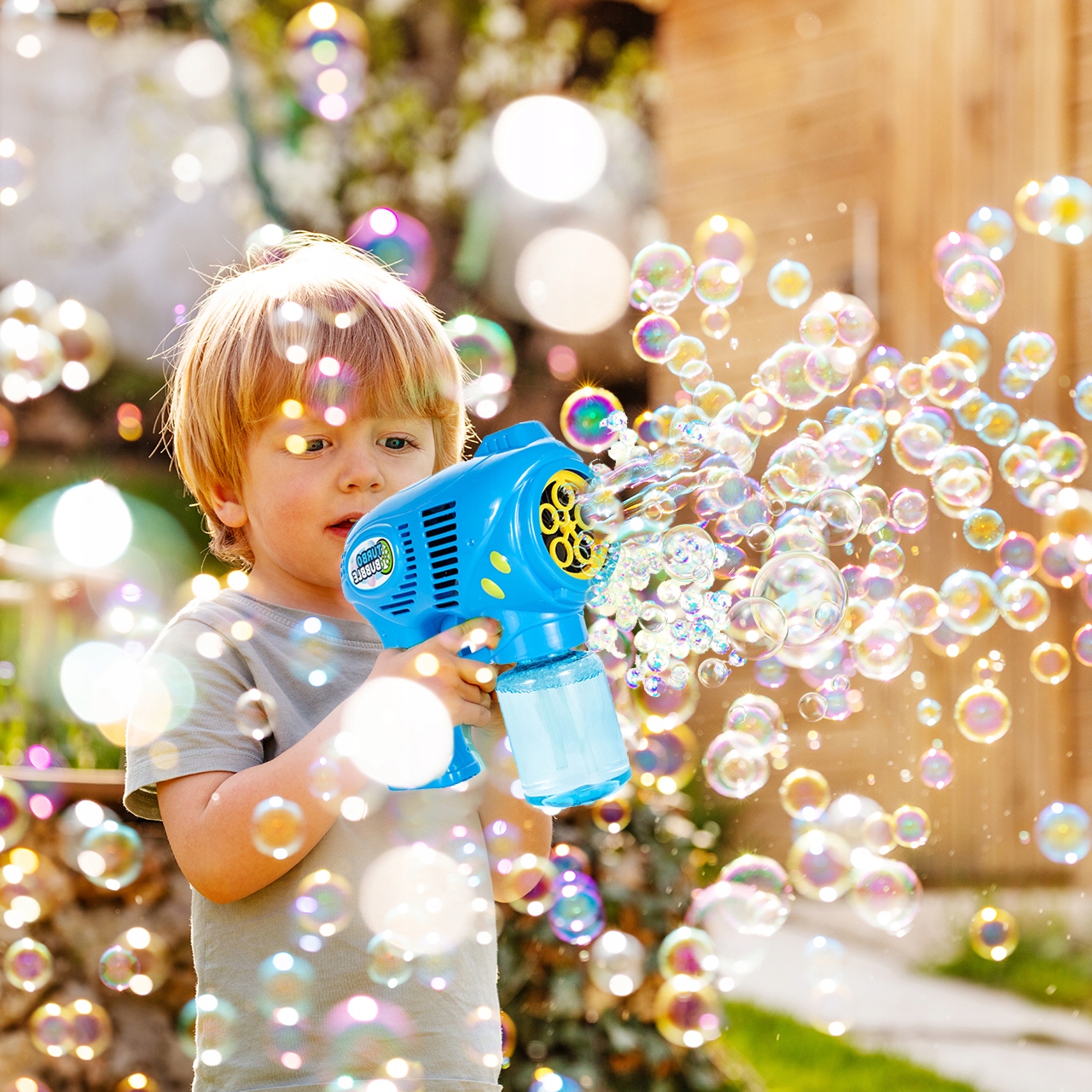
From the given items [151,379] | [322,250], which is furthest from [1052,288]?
[151,379]

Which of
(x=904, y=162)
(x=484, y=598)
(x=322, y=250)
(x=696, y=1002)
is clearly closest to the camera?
(x=484, y=598)

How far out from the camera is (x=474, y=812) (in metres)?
1.47

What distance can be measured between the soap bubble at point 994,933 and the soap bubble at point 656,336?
1.32 metres

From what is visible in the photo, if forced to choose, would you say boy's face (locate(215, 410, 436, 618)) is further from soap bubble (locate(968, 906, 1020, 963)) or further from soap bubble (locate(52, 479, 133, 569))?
soap bubble (locate(52, 479, 133, 569))

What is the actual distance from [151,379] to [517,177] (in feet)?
6.65

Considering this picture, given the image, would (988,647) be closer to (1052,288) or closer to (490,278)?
(1052,288)

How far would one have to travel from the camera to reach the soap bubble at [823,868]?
2.20m

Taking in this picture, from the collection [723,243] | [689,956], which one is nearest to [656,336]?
[723,243]

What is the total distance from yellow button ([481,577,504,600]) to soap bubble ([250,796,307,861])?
0.99 ft

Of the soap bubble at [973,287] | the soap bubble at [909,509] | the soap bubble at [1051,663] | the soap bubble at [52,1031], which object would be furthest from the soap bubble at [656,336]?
the soap bubble at [52,1031]

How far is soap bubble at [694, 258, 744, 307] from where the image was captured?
224 centimetres

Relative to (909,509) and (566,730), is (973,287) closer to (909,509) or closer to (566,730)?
(909,509)

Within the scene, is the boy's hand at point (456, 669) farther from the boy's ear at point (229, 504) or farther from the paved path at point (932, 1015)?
the paved path at point (932, 1015)

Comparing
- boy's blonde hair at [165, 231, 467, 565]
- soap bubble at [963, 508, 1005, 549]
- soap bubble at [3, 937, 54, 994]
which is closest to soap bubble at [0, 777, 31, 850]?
soap bubble at [3, 937, 54, 994]
